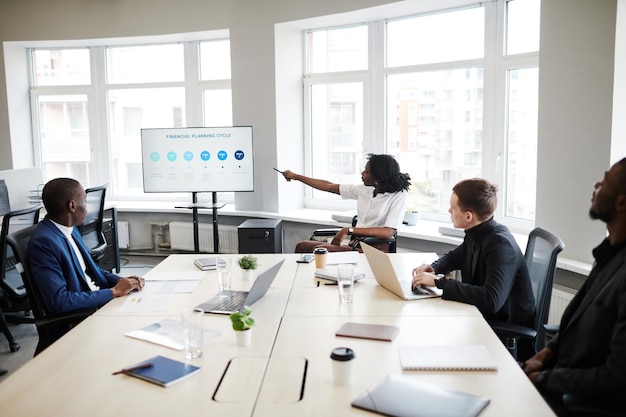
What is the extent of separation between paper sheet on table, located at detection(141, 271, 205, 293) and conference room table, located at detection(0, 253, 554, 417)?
0.40 ft

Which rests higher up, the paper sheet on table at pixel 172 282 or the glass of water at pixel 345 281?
the glass of water at pixel 345 281

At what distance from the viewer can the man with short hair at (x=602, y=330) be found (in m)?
1.59

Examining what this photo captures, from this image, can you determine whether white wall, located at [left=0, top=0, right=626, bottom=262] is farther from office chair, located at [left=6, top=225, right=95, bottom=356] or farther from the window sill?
office chair, located at [left=6, top=225, right=95, bottom=356]

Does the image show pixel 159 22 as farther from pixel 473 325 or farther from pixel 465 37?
pixel 473 325

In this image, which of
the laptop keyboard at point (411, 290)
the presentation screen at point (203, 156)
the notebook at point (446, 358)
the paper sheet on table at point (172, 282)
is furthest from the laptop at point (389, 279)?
the presentation screen at point (203, 156)

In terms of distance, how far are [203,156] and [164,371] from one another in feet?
12.7

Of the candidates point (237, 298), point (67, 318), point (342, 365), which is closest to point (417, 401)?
point (342, 365)

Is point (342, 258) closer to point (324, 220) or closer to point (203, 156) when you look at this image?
point (324, 220)

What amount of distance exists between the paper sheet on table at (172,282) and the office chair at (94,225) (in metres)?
1.91

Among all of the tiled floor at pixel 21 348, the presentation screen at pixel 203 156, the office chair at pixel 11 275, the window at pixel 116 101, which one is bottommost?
the tiled floor at pixel 21 348

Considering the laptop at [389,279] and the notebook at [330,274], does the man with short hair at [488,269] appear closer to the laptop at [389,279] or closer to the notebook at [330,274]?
the laptop at [389,279]

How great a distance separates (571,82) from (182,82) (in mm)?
4346

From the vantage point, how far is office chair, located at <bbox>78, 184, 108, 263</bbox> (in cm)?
473

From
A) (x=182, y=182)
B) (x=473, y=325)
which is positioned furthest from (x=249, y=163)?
(x=473, y=325)
